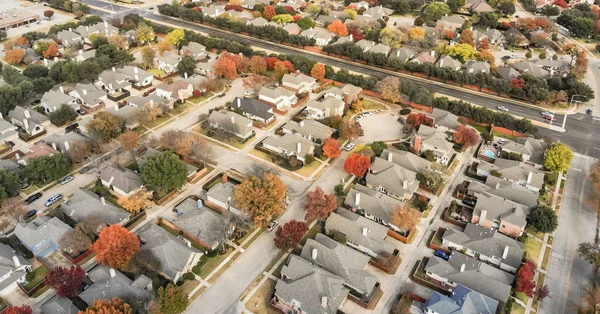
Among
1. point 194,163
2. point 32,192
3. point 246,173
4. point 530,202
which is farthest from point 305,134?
point 32,192

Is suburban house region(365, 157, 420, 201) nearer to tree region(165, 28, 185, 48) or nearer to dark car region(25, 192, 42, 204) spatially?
dark car region(25, 192, 42, 204)

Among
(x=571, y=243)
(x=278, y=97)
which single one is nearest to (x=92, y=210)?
(x=278, y=97)

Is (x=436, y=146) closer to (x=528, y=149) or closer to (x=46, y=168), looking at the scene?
(x=528, y=149)

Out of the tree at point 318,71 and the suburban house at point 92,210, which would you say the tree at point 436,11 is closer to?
the tree at point 318,71

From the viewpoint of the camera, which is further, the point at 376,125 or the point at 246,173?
the point at 376,125

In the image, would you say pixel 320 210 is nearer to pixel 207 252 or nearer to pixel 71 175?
pixel 207 252

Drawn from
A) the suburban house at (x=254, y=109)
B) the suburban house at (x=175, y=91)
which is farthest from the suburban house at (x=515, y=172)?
the suburban house at (x=175, y=91)
